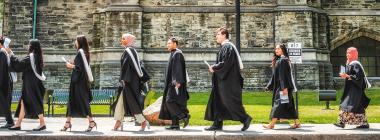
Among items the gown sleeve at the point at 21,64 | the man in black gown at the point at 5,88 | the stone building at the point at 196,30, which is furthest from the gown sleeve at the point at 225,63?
the stone building at the point at 196,30

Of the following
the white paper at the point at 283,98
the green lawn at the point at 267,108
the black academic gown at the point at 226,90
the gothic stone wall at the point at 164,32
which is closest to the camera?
the black academic gown at the point at 226,90

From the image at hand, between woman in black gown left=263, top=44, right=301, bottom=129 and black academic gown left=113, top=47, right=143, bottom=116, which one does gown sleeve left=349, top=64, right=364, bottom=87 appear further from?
black academic gown left=113, top=47, right=143, bottom=116

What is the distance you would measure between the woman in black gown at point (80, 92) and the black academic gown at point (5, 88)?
4.25 ft

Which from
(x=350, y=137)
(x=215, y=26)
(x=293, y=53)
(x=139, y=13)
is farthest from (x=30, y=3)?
(x=350, y=137)

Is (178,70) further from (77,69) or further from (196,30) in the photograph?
(196,30)

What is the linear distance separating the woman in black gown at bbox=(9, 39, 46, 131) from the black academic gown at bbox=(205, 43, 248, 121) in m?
3.33

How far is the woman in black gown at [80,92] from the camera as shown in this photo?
9.01m

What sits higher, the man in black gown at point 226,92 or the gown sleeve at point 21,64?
the gown sleeve at point 21,64

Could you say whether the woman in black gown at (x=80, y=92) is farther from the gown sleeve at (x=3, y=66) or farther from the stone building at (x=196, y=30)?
the stone building at (x=196, y=30)

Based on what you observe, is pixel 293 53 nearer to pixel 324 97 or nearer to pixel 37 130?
pixel 324 97

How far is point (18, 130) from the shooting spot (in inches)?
358

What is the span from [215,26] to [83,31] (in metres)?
6.74

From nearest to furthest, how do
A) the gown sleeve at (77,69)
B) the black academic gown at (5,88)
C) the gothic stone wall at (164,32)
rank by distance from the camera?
the gown sleeve at (77,69) → the black academic gown at (5,88) → the gothic stone wall at (164,32)

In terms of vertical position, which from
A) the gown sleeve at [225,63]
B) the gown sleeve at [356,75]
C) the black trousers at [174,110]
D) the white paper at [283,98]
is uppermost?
the gown sleeve at [225,63]
